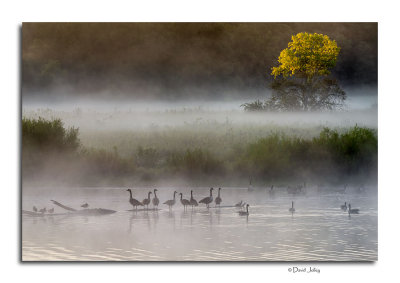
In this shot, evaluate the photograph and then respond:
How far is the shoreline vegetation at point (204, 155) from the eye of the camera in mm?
10742

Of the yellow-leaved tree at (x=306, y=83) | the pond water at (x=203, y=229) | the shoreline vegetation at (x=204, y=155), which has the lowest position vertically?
the pond water at (x=203, y=229)

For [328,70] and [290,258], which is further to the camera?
[328,70]

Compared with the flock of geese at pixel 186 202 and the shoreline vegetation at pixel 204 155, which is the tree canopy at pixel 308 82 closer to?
the shoreline vegetation at pixel 204 155

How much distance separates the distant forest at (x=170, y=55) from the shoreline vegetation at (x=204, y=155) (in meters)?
0.58

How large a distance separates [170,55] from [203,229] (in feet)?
7.83

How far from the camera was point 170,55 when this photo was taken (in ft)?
35.8

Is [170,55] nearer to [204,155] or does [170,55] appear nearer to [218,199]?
[204,155]

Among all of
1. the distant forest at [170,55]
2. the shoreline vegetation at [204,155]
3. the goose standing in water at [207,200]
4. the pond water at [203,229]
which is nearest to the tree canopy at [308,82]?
the distant forest at [170,55]

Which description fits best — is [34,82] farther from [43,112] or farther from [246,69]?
[246,69]

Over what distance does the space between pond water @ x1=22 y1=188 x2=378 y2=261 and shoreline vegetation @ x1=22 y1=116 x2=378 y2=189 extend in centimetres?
21

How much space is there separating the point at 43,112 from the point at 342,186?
410cm

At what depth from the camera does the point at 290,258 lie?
10.3 m
